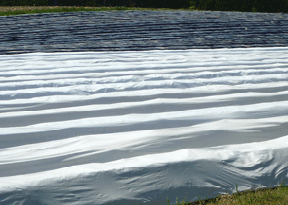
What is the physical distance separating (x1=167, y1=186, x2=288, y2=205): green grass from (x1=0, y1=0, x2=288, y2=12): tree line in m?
15.9

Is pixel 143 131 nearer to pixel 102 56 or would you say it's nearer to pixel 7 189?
pixel 7 189

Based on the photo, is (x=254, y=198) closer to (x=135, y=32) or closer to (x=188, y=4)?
(x=135, y=32)

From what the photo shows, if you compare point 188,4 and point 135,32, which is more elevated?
point 188,4

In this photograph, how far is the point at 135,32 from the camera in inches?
229

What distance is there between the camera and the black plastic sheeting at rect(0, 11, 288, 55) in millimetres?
4762

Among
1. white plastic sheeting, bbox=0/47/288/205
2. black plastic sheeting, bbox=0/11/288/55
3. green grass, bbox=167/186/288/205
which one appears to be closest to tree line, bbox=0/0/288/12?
black plastic sheeting, bbox=0/11/288/55

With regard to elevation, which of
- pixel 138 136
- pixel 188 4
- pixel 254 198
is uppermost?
pixel 188 4

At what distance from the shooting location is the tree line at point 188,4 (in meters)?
15.9

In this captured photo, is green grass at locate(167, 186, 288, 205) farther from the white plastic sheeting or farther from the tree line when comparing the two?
the tree line

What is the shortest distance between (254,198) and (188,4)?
1860 cm

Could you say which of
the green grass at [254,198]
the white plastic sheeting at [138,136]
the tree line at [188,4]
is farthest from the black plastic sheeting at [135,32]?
the tree line at [188,4]

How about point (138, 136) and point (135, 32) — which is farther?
Result: point (135, 32)

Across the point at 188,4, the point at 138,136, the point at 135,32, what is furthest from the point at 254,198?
the point at 188,4

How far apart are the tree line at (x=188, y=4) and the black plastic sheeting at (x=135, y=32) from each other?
8968 millimetres
